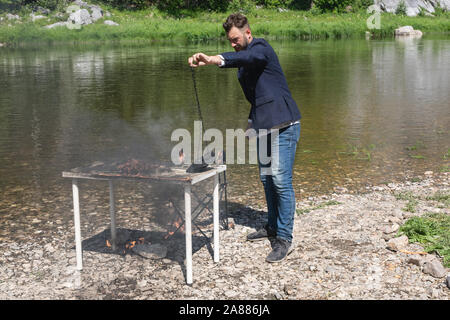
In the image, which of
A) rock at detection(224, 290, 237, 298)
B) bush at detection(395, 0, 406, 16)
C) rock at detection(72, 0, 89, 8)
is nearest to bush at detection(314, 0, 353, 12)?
bush at detection(395, 0, 406, 16)

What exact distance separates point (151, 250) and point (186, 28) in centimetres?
3938

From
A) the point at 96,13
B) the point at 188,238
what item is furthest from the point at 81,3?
the point at 188,238

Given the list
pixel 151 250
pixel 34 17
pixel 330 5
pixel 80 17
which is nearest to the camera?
pixel 151 250

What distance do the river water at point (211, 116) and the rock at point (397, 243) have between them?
6.91 feet

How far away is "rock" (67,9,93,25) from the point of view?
41.6 m

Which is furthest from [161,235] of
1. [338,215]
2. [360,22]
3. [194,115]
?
[360,22]

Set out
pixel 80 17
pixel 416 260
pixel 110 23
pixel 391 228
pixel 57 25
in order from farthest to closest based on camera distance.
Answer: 1. pixel 110 23
2. pixel 80 17
3. pixel 57 25
4. pixel 391 228
5. pixel 416 260

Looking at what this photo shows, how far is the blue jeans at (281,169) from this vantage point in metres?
4.94

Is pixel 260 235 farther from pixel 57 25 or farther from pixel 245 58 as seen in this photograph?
pixel 57 25

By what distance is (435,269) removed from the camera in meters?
4.39

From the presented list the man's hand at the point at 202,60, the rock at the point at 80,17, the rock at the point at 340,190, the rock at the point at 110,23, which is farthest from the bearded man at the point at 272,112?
the rock at the point at 110,23

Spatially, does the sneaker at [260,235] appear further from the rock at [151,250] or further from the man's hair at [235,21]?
the man's hair at [235,21]

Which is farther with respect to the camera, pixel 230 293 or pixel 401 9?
pixel 401 9

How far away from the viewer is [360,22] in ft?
164
